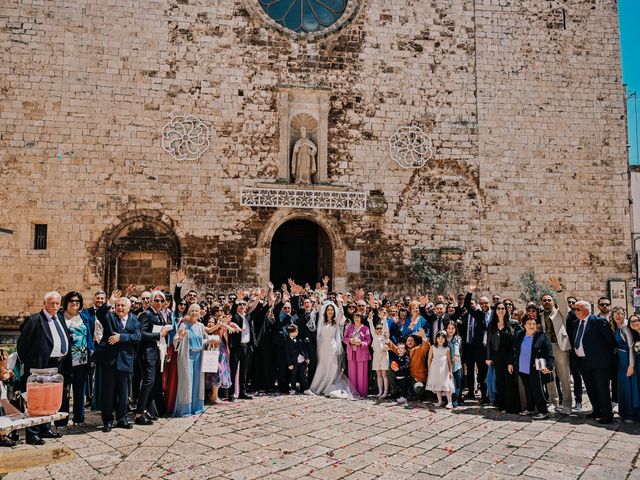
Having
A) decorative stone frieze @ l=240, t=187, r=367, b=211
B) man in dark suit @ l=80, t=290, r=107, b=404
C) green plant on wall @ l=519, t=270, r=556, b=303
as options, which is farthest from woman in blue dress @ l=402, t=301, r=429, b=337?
green plant on wall @ l=519, t=270, r=556, b=303

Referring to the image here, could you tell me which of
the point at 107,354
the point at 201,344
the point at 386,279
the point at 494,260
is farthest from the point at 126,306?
the point at 494,260

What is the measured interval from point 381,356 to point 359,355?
16.2 inches

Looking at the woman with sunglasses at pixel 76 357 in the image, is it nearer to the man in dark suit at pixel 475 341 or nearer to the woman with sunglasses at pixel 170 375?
the woman with sunglasses at pixel 170 375

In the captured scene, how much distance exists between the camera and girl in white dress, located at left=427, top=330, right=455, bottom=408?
7.61 meters

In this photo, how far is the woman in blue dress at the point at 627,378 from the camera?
672cm

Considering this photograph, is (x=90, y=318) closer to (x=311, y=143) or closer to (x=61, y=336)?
(x=61, y=336)

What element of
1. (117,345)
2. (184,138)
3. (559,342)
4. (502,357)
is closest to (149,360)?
(117,345)

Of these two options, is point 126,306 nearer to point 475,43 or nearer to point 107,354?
point 107,354

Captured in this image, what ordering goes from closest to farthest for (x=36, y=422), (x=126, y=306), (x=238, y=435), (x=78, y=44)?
1. (x=36, y=422)
2. (x=238, y=435)
3. (x=126, y=306)
4. (x=78, y=44)

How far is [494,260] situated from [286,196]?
598 cm

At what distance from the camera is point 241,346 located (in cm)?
818

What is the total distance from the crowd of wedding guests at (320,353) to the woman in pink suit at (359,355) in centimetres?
2

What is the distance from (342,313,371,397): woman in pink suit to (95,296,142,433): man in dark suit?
3.65 metres

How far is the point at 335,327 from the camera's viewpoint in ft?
28.9
